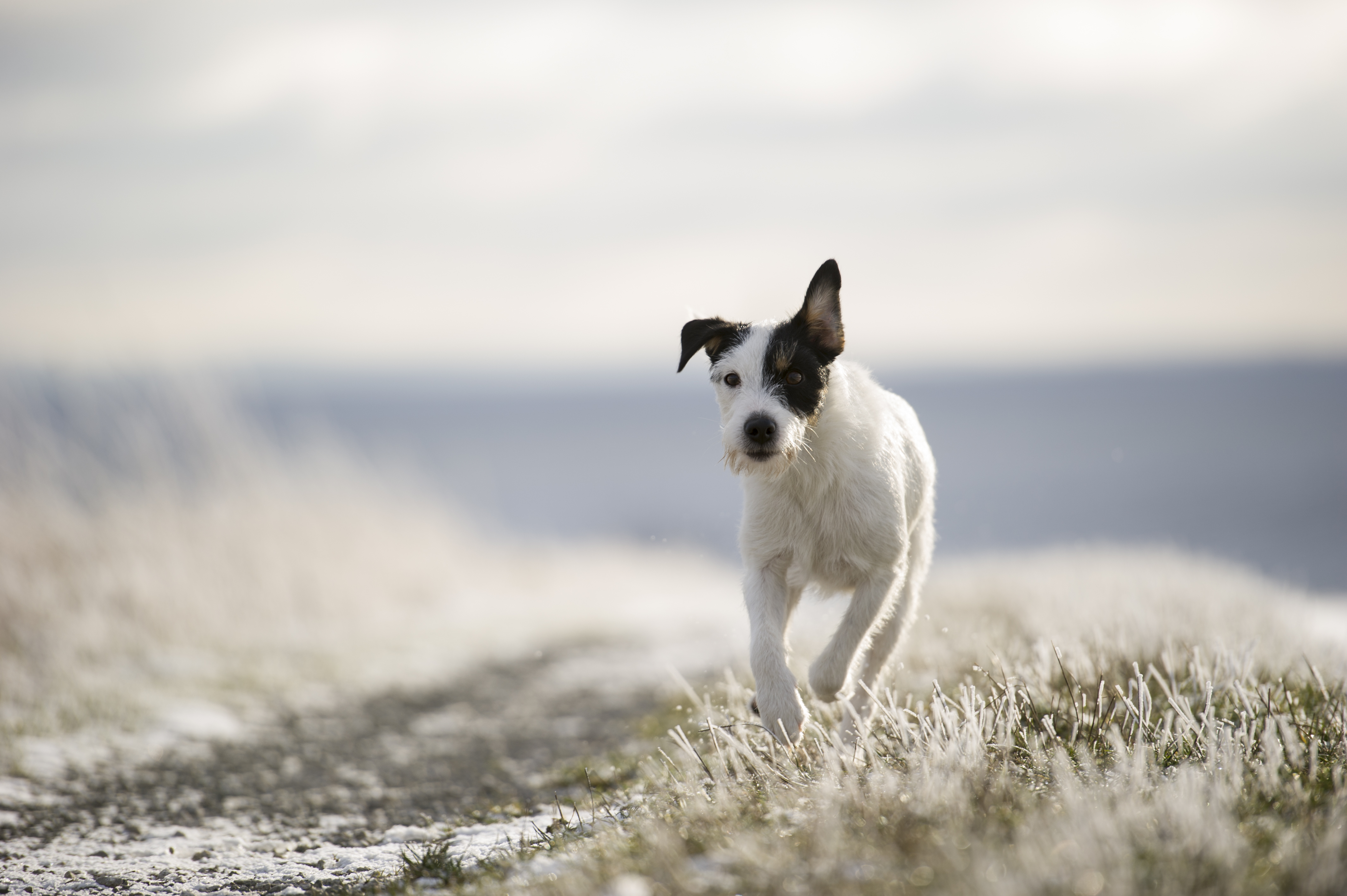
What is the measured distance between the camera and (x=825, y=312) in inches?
155

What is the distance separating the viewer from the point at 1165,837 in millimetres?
2537

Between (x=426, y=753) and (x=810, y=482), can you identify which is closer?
(x=810, y=482)

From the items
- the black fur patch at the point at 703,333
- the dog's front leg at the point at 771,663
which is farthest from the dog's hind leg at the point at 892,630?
the black fur patch at the point at 703,333

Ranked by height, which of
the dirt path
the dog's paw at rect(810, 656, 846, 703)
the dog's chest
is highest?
the dog's chest

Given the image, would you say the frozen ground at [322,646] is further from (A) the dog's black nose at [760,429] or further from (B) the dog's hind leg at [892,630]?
(A) the dog's black nose at [760,429]

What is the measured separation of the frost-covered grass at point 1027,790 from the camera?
2373 millimetres

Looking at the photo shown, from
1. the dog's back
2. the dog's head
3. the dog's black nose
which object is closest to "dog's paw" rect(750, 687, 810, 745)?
the dog's back

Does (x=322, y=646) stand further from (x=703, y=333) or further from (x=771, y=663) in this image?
(x=771, y=663)

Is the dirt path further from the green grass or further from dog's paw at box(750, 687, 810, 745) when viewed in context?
dog's paw at box(750, 687, 810, 745)

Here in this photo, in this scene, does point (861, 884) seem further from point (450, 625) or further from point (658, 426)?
point (658, 426)

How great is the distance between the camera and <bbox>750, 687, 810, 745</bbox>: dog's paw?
11.8 ft

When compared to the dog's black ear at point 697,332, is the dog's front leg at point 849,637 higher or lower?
lower

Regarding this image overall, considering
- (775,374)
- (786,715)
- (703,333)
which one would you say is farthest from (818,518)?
(703,333)

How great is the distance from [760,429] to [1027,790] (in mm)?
1608
